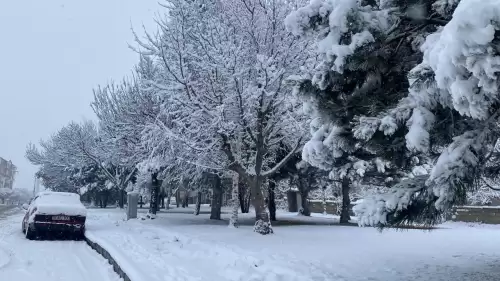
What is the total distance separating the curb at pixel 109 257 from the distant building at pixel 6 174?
104644 millimetres

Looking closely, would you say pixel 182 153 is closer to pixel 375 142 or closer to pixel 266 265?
pixel 266 265

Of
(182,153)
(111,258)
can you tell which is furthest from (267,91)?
(111,258)

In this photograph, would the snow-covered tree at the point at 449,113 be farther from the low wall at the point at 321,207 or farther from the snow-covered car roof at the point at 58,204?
the low wall at the point at 321,207

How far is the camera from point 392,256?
1018 centimetres

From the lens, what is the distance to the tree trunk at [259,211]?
13438mm

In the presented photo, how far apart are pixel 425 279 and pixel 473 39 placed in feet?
17.3

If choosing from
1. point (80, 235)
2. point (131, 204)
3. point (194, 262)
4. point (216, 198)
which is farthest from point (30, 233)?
point (216, 198)

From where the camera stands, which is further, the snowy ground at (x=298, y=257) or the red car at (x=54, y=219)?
the red car at (x=54, y=219)

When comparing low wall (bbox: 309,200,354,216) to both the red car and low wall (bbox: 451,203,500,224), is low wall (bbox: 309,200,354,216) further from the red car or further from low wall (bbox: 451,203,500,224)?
the red car

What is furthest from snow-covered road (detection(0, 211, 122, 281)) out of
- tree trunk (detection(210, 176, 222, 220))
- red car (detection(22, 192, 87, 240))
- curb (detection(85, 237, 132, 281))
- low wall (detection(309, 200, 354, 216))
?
low wall (detection(309, 200, 354, 216))

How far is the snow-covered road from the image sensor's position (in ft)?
25.0

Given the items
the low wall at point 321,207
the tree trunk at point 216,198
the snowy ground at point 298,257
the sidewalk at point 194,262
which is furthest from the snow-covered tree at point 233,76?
the low wall at point 321,207

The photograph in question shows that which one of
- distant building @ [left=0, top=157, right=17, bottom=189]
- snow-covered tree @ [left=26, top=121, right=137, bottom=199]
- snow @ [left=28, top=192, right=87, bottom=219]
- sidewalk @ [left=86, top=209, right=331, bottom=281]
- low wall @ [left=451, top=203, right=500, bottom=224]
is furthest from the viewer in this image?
distant building @ [left=0, top=157, right=17, bottom=189]

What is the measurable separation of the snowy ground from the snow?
4.76 ft
